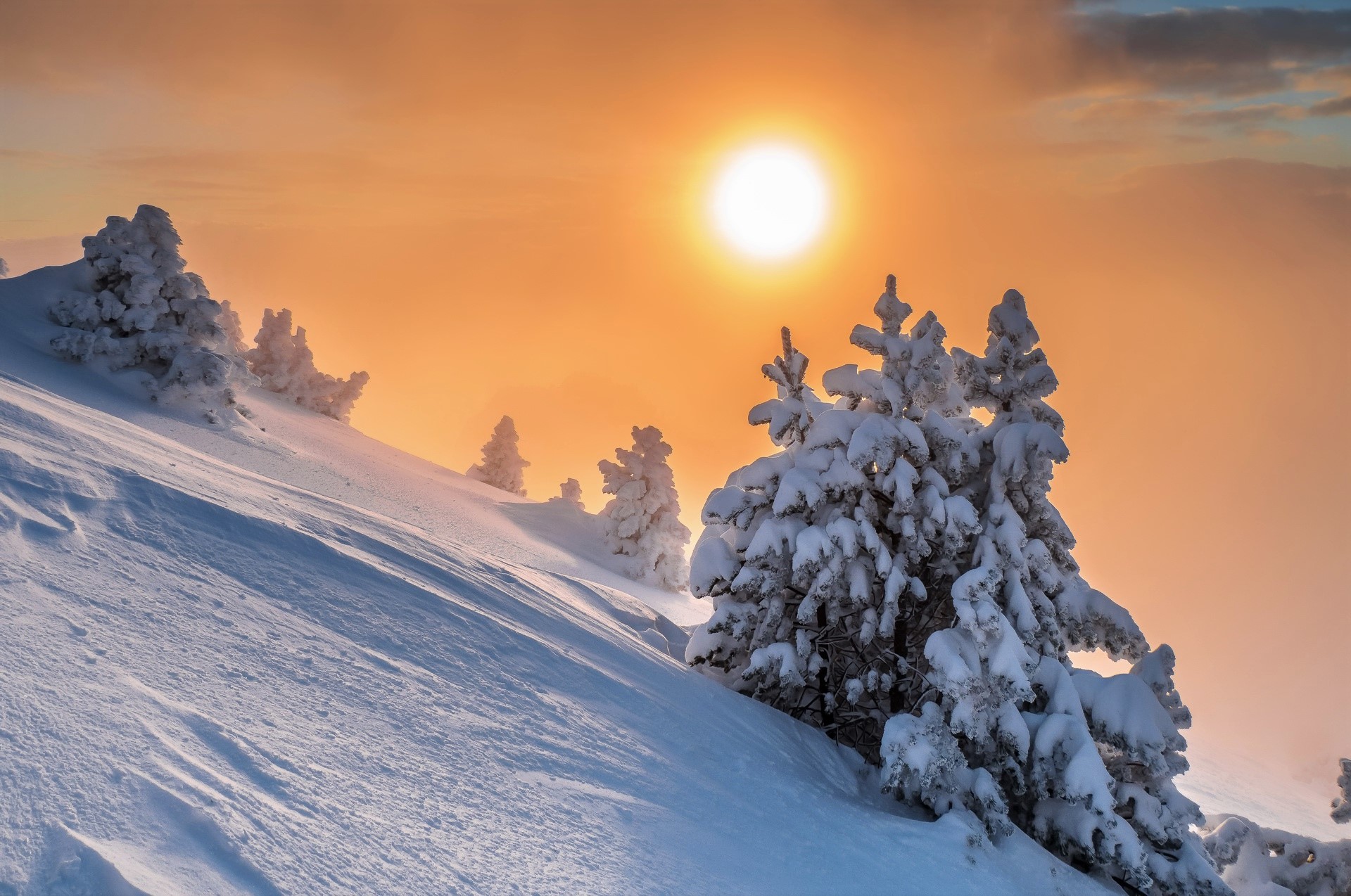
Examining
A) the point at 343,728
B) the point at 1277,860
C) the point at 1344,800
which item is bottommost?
the point at 343,728

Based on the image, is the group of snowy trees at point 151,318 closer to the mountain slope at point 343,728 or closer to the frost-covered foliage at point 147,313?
the frost-covered foliage at point 147,313

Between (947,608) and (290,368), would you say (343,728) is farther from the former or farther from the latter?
(290,368)

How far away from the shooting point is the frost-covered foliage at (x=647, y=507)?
3491cm

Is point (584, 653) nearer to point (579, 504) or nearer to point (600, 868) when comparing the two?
point (600, 868)

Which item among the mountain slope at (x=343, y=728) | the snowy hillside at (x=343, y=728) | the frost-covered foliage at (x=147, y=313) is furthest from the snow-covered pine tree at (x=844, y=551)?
the frost-covered foliage at (x=147, y=313)

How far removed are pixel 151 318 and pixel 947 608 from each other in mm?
21703

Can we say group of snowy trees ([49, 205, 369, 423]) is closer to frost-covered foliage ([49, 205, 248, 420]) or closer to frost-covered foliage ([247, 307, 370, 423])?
frost-covered foliage ([49, 205, 248, 420])

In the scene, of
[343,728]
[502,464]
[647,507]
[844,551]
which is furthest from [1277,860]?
[502,464]

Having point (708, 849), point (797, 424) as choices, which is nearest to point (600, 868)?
point (708, 849)

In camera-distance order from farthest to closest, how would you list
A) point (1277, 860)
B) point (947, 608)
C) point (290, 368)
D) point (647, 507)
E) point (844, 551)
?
point (290, 368), point (647, 507), point (1277, 860), point (947, 608), point (844, 551)

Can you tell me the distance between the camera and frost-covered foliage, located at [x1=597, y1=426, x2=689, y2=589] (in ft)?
115

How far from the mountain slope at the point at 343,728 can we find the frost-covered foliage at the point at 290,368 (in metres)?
29.0

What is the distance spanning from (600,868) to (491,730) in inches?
84.6

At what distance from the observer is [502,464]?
1789 inches
